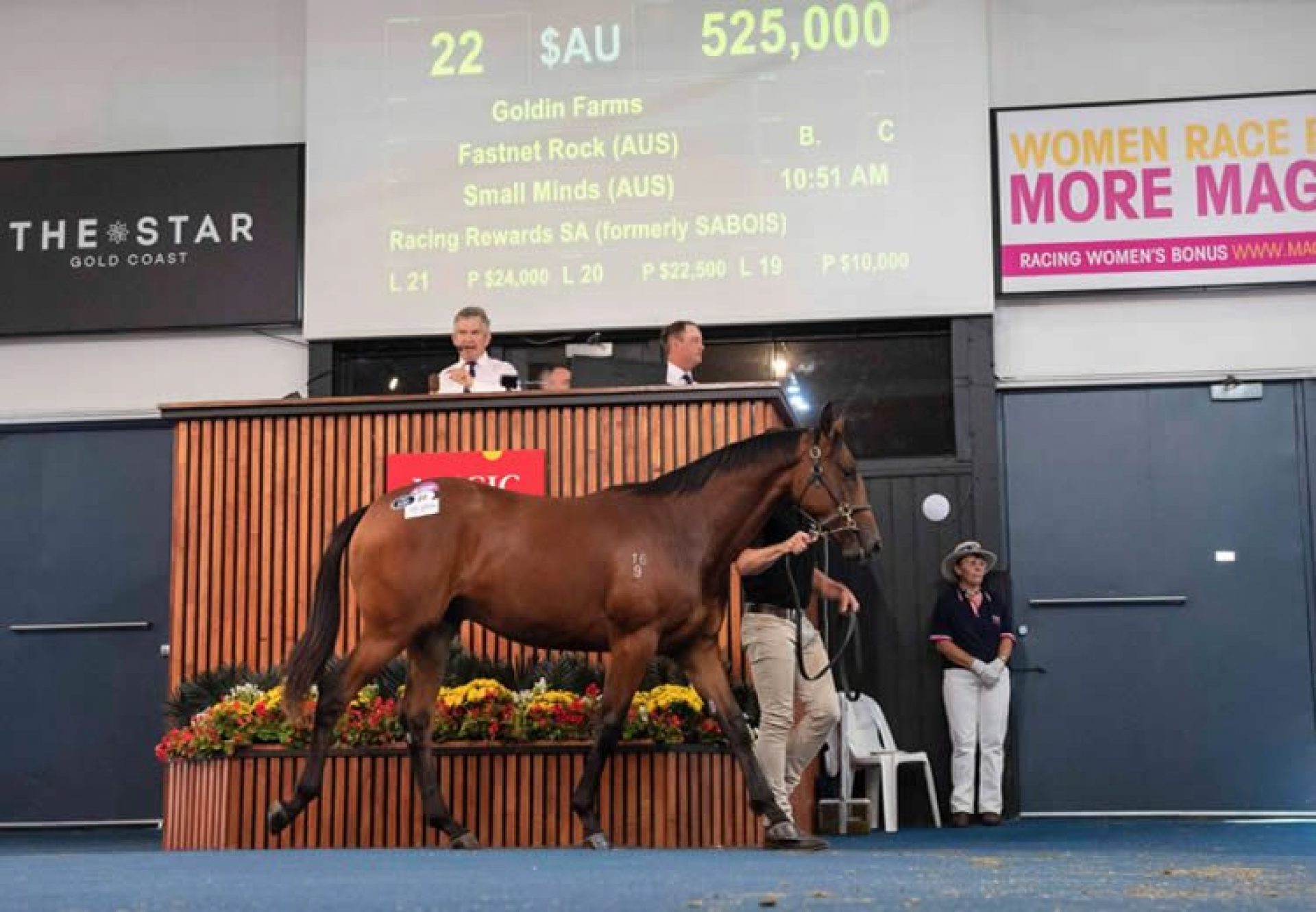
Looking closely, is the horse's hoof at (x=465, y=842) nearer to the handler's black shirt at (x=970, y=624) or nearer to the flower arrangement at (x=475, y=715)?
the flower arrangement at (x=475, y=715)

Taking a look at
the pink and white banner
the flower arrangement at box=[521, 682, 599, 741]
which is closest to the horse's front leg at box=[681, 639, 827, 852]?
the flower arrangement at box=[521, 682, 599, 741]

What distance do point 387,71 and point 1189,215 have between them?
5382mm

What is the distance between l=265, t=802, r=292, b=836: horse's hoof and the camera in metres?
7.04

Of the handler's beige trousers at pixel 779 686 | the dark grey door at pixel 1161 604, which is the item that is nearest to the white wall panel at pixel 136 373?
the dark grey door at pixel 1161 604

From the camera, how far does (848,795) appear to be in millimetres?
9680

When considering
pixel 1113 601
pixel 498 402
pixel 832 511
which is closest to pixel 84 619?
pixel 498 402

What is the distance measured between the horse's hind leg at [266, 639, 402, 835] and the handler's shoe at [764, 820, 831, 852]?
66.0 inches

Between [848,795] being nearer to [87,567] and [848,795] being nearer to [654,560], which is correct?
[654,560]

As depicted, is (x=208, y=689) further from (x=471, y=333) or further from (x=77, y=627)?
(x=77, y=627)

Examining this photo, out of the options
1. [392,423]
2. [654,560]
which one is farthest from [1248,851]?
[392,423]

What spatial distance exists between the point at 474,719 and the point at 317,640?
34.2 inches

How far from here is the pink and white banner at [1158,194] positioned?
1127 cm

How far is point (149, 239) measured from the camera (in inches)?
479

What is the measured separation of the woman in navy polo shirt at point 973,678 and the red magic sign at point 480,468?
3439 mm
